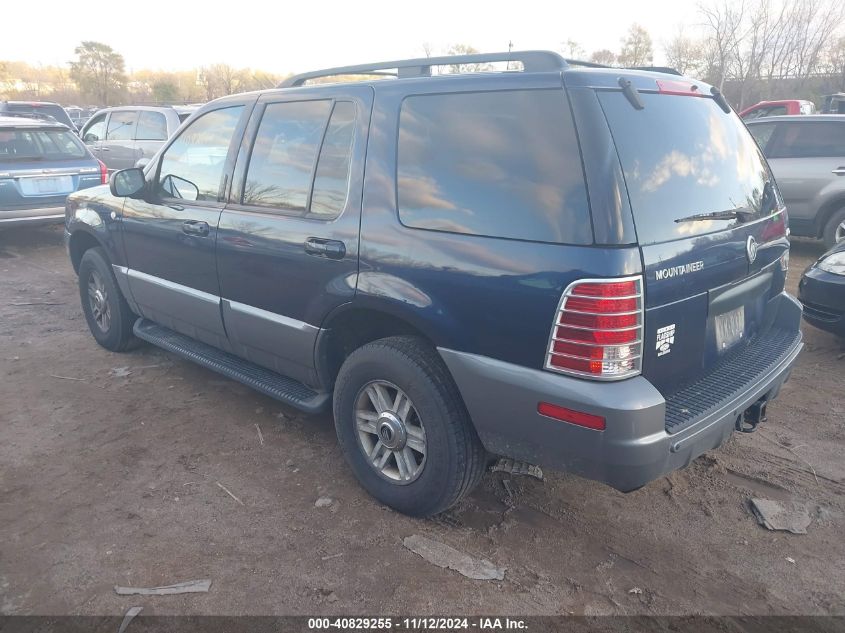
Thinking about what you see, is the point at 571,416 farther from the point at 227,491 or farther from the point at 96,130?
the point at 96,130

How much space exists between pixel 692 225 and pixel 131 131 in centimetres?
1194

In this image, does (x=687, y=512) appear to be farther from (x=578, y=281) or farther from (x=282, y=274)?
(x=282, y=274)

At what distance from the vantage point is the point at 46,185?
868 centimetres

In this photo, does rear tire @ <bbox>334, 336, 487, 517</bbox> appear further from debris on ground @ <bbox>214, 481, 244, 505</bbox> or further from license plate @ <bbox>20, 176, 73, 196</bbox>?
license plate @ <bbox>20, 176, 73, 196</bbox>

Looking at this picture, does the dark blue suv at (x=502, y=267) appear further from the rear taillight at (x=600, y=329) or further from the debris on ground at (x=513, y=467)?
the debris on ground at (x=513, y=467)

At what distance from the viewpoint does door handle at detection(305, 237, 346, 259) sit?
3119mm

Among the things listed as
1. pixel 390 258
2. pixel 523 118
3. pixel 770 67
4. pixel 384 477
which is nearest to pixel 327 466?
pixel 384 477

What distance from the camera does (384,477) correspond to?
3.17 meters

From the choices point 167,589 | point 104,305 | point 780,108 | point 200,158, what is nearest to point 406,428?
point 167,589

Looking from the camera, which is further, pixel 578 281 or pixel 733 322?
pixel 733 322

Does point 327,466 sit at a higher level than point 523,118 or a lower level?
lower

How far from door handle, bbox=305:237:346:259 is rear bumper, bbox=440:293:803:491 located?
0.74 meters

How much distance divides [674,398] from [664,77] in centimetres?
140

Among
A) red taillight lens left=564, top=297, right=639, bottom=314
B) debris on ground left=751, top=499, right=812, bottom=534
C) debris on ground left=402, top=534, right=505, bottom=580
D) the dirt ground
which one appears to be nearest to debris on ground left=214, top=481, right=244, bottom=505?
the dirt ground
